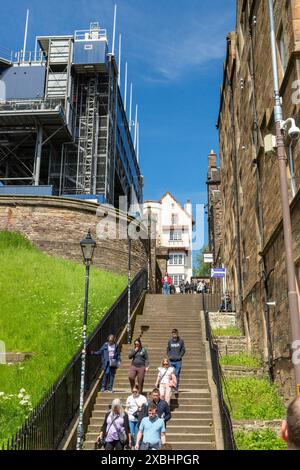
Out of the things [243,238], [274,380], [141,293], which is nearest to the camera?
[274,380]

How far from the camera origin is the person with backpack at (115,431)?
30.0 ft

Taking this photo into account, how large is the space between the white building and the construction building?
20.3m

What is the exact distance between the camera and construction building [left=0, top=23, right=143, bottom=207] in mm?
41750

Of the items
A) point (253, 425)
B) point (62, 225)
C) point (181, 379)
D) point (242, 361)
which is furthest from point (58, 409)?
point (62, 225)

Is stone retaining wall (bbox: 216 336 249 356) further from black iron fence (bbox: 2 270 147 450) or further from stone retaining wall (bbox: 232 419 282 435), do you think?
stone retaining wall (bbox: 232 419 282 435)

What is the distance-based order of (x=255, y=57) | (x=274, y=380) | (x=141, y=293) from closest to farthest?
(x=274, y=380) → (x=255, y=57) → (x=141, y=293)

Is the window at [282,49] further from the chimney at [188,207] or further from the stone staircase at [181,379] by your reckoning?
the chimney at [188,207]

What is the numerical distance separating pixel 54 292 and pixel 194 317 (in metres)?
6.11

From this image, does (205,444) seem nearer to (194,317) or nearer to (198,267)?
(194,317)

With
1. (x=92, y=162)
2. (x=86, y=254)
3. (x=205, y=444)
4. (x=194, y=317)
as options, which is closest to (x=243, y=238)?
(x=194, y=317)

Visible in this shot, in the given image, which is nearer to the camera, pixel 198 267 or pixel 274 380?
pixel 274 380

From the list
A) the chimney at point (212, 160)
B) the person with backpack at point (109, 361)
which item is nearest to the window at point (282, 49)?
the person with backpack at point (109, 361)

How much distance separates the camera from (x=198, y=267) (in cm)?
7700

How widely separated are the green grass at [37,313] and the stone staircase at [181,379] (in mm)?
1515
